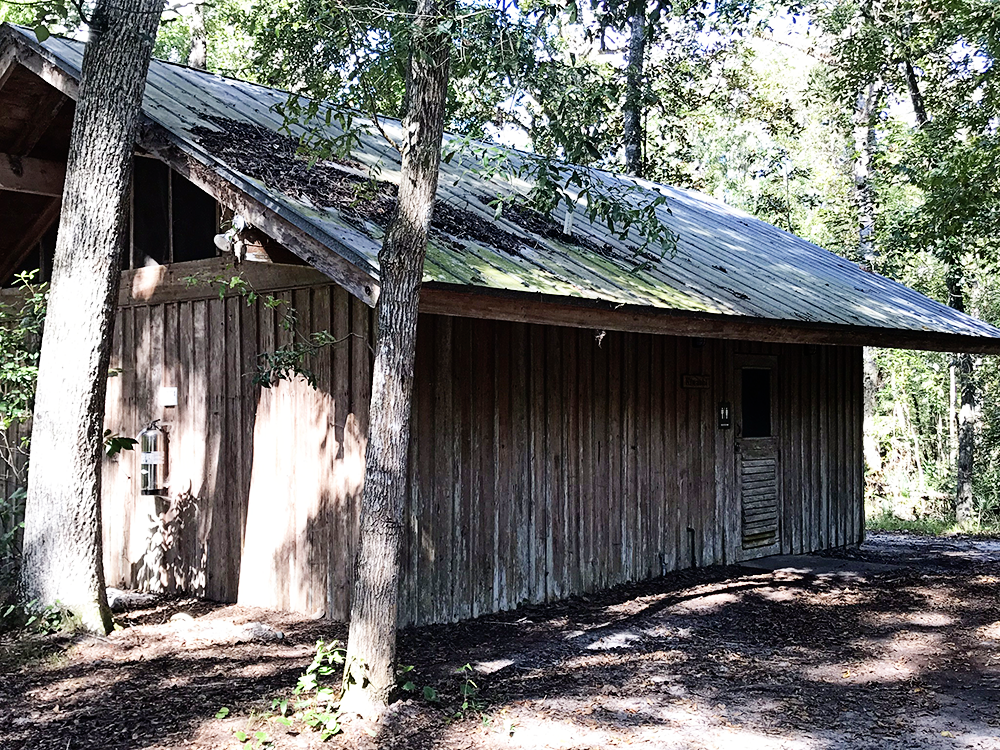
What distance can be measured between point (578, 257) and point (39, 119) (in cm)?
488

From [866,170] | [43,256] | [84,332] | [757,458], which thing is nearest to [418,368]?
[84,332]

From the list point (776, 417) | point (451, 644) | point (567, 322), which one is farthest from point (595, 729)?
point (776, 417)

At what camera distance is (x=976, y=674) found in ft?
21.4

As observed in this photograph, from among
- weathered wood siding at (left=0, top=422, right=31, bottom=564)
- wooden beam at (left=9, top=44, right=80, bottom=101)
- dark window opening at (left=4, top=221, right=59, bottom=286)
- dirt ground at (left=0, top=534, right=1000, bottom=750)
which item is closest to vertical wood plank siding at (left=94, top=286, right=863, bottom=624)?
dirt ground at (left=0, top=534, right=1000, bottom=750)

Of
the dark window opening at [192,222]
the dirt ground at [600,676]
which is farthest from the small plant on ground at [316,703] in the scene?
the dark window opening at [192,222]

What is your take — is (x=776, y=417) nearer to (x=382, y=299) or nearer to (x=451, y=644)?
(x=451, y=644)

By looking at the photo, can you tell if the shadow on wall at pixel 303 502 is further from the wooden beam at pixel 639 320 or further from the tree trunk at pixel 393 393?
the tree trunk at pixel 393 393

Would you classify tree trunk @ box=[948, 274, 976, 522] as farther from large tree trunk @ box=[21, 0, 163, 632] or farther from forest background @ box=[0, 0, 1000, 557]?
large tree trunk @ box=[21, 0, 163, 632]

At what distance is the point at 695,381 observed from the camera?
1023cm

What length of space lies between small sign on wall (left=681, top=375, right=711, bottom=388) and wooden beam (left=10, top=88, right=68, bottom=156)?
20.5 feet

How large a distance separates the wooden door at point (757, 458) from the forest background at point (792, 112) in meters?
2.64

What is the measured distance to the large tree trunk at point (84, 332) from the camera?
6992mm

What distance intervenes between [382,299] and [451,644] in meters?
2.81

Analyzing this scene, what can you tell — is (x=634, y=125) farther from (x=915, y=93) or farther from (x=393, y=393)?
(x=393, y=393)
